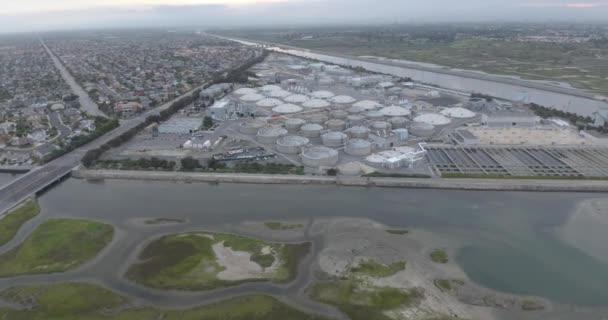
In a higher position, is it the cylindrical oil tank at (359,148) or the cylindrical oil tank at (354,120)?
the cylindrical oil tank at (354,120)

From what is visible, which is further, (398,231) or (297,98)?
(297,98)

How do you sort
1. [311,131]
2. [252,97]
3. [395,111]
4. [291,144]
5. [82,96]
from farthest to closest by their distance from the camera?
[82,96]
[252,97]
[395,111]
[311,131]
[291,144]

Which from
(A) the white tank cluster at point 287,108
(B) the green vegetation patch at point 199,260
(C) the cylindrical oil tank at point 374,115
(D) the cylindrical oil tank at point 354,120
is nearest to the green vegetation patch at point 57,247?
(B) the green vegetation patch at point 199,260

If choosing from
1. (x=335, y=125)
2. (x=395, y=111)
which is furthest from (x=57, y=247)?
(x=395, y=111)

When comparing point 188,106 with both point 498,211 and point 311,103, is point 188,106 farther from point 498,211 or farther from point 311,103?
point 498,211

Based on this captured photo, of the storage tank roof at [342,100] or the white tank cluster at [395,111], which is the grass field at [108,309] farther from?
the storage tank roof at [342,100]

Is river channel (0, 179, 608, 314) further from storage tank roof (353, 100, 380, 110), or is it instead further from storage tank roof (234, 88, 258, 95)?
storage tank roof (234, 88, 258, 95)

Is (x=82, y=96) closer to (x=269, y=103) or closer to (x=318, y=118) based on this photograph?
(x=269, y=103)
